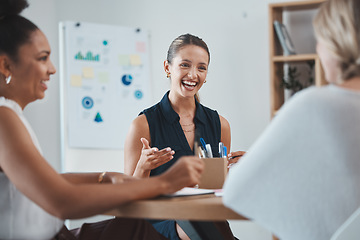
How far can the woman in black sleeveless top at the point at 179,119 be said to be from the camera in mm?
2168

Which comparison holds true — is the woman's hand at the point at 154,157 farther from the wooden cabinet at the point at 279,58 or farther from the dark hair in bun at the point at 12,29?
the wooden cabinet at the point at 279,58

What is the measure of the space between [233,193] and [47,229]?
0.48 m

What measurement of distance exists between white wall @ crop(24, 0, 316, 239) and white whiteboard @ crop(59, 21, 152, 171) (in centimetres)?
28

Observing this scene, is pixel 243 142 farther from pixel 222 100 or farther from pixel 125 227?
pixel 125 227

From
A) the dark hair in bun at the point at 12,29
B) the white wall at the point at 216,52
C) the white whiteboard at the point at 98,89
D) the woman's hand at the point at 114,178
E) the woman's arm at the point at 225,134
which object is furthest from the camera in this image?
the white wall at the point at 216,52

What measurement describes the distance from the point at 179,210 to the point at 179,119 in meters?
1.19

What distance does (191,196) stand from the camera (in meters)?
1.23

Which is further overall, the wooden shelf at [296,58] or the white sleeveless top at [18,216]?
the wooden shelf at [296,58]

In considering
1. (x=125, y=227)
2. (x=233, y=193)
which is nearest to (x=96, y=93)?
(x=125, y=227)

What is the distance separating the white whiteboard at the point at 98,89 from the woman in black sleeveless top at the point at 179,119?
4.84 ft

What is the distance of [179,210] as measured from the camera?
109 centimetres

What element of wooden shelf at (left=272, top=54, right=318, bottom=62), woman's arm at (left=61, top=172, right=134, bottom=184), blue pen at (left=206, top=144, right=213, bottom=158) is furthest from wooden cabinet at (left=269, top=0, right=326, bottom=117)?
woman's arm at (left=61, top=172, right=134, bottom=184)

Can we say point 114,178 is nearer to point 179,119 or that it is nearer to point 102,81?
point 179,119

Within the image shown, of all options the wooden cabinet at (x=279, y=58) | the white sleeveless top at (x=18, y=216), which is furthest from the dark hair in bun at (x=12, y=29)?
the wooden cabinet at (x=279, y=58)
